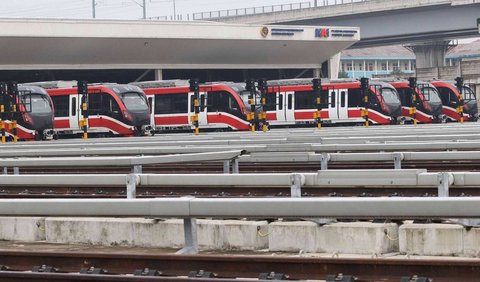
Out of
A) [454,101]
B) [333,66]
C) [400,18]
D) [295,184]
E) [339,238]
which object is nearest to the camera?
[339,238]

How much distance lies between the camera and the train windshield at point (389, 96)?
182 ft

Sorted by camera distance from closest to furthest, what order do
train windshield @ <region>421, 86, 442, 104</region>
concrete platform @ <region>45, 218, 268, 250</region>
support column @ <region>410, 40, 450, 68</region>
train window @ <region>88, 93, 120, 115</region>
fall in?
1. concrete platform @ <region>45, 218, 268, 250</region>
2. train window @ <region>88, 93, 120, 115</region>
3. train windshield @ <region>421, 86, 442, 104</region>
4. support column @ <region>410, 40, 450, 68</region>

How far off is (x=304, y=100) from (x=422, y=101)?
7439 mm

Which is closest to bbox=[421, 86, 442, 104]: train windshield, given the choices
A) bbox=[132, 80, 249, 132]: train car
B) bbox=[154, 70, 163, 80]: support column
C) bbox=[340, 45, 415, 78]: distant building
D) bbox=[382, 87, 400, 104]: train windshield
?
bbox=[382, 87, 400, 104]: train windshield

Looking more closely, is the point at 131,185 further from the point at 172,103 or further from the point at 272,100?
the point at 272,100

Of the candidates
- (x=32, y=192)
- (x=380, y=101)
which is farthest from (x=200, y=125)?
(x=32, y=192)

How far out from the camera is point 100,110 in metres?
50.5

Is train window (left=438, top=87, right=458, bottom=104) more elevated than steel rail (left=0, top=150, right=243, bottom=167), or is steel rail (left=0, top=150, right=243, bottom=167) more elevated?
train window (left=438, top=87, right=458, bottom=104)

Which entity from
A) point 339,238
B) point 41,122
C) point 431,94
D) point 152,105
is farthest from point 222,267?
point 431,94

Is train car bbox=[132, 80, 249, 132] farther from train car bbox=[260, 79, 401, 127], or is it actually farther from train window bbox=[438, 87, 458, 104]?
train window bbox=[438, 87, 458, 104]

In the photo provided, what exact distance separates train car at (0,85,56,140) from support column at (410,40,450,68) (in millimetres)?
60784

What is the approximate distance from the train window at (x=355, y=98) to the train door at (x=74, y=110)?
13.4 meters

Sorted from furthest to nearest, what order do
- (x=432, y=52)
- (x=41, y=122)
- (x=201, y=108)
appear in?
1. (x=432, y=52)
2. (x=201, y=108)
3. (x=41, y=122)

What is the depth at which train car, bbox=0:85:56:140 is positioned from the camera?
47.8 m
